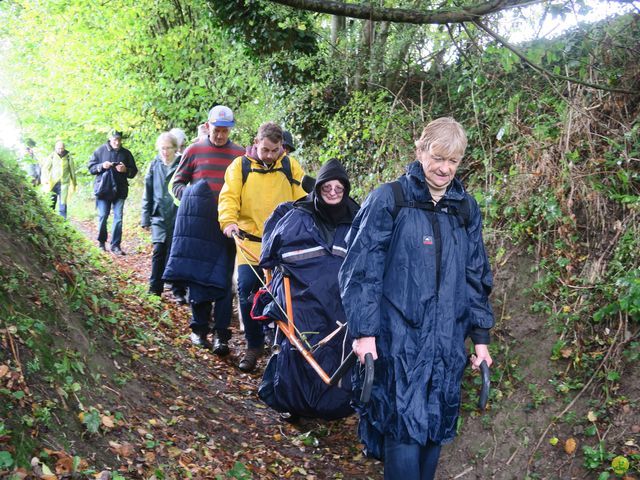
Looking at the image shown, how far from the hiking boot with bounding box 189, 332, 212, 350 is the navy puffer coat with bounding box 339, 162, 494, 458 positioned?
13.7ft

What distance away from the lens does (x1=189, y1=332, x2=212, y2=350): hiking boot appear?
7.81 metres

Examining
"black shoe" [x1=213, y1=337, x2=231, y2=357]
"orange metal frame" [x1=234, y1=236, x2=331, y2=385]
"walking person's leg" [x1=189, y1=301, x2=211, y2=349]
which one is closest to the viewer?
"orange metal frame" [x1=234, y1=236, x2=331, y2=385]

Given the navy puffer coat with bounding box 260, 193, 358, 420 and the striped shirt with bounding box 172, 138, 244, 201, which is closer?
the navy puffer coat with bounding box 260, 193, 358, 420

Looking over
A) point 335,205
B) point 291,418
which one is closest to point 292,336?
point 291,418

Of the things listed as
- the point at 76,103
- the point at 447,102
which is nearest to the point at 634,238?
the point at 447,102

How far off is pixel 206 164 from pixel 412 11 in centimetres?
413

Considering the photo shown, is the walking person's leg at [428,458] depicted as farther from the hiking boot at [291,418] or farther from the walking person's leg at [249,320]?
the walking person's leg at [249,320]

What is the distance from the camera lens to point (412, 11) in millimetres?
4254

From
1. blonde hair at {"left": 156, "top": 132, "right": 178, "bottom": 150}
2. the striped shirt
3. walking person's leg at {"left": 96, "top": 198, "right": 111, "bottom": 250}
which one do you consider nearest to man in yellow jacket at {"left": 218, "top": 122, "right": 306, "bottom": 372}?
the striped shirt

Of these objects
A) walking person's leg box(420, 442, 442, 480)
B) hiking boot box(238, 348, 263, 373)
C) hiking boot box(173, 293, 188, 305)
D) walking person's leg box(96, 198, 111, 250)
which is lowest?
hiking boot box(238, 348, 263, 373)

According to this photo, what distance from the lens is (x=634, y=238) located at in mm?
5492

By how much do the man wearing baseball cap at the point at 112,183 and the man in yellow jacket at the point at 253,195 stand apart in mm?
6698

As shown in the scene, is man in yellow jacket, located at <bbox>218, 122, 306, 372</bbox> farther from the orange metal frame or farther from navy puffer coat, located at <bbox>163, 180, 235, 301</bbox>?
the orange metal frame

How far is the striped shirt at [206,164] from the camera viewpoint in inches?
309
